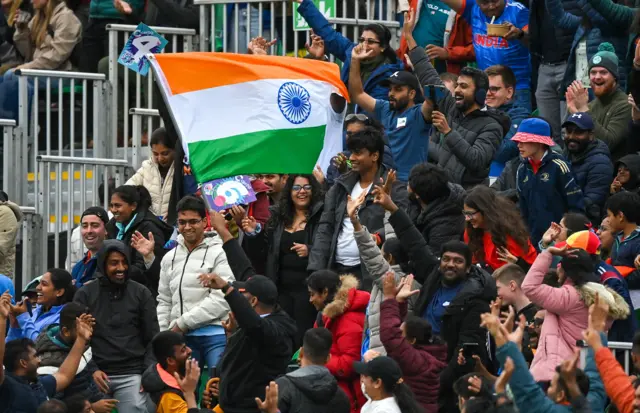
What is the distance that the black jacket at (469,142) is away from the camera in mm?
15766

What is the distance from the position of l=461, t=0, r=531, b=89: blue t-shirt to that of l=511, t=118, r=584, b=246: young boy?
114 inches

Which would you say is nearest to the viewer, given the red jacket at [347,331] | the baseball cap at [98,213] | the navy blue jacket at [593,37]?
the red jacket at [347,331]

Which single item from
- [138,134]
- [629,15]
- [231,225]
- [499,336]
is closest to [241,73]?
[231,225]

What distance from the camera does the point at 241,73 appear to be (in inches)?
620

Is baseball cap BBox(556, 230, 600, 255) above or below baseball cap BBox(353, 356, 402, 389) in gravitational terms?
above

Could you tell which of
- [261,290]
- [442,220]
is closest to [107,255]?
[261,290]

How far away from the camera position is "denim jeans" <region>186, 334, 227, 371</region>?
14.8 m

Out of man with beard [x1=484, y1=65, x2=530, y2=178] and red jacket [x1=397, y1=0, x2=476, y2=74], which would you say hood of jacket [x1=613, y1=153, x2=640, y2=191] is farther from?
red jacket [x1=397, y1=0, x2=476, y2=74]

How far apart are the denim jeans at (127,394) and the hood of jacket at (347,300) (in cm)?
188

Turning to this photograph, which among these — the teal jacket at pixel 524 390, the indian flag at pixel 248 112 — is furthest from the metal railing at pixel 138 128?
the teal jacket at pixel 524 390

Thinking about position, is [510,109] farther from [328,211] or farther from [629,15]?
[328,211]

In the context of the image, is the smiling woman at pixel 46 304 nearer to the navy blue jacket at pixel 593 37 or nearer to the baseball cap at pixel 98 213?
the baseball cap at pixel 98 213

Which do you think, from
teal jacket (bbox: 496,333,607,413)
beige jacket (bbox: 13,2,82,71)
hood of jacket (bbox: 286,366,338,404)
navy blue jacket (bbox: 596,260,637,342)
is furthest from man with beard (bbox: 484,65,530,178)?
teal jacket (bbox: 496,333,607,413)

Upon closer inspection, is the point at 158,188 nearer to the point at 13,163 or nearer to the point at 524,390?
the point at 13,163
